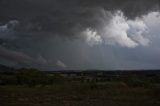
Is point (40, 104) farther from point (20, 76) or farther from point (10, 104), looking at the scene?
point (20, 76)

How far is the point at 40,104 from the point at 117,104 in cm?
863

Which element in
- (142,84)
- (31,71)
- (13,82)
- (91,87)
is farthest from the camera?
(31,71)

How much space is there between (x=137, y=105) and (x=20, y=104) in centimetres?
1297

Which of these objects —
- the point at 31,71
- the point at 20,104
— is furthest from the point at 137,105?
the point at 31,71

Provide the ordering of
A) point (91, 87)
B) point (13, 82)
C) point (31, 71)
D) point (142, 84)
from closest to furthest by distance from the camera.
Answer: point (91, 87)
point (142, 84)
point (13, 82)
point (31, 71)

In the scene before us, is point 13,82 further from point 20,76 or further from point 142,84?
point 142,84

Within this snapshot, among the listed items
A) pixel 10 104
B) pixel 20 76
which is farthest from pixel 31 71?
pixel 10 104

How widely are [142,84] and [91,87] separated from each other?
14.9 meters

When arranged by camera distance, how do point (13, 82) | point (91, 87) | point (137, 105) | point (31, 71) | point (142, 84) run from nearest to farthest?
point (137, 105) → point (91, 87) → point (142, 84) → point (13, 82) → point (31, 71)

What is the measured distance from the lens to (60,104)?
35.1 metres

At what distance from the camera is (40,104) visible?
34938 millimetres

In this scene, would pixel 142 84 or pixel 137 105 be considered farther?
pixel 142 84

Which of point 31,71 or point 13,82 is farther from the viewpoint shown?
point 31,71

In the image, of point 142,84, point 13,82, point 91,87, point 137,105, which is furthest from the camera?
point 13,82
